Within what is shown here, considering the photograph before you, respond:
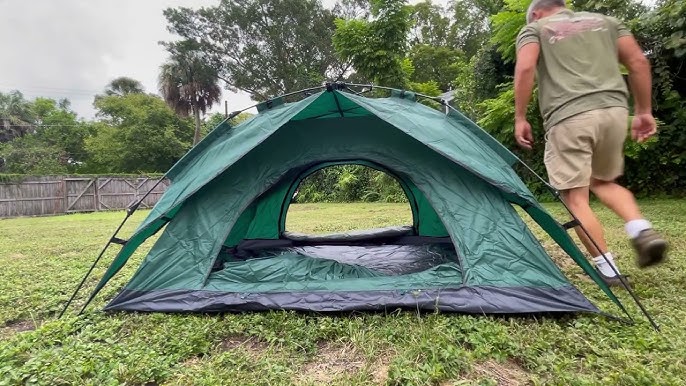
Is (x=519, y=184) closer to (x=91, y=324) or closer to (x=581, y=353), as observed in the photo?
(x=581, y=353)

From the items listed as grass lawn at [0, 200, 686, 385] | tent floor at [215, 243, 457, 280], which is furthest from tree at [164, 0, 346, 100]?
grass lawn at [0, 200, 686, 385]

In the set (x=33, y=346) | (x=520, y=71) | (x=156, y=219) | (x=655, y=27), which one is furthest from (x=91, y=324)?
(x=655, y=27)

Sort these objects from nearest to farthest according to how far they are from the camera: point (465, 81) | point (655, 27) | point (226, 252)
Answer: point (226, 252) → point (655, 27) → point (465, 81)

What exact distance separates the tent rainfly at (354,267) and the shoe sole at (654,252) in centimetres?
20

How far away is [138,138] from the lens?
73.3 feet

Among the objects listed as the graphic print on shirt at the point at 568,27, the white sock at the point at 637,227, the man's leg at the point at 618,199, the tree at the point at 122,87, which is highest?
the tree at the point at 122,87

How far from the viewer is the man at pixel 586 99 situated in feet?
6.46

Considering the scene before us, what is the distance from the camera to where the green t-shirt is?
6.47ft

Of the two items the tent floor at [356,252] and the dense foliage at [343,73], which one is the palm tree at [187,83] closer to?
the dense foliage at [343,73]

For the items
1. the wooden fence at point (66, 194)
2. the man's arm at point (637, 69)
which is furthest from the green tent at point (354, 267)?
the wooden fence at point (66, 194)

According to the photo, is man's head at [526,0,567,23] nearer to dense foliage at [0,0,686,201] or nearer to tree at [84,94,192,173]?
dense foliage at [0,0,686,201]

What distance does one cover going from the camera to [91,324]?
192 centimetres

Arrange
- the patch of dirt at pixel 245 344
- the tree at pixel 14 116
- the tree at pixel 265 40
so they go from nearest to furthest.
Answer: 1. the patch of dirt at pixel 245 344
2. the tree at pixel 265 40
3. the tree at pixel 14 116

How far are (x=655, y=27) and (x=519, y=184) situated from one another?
219 inches
